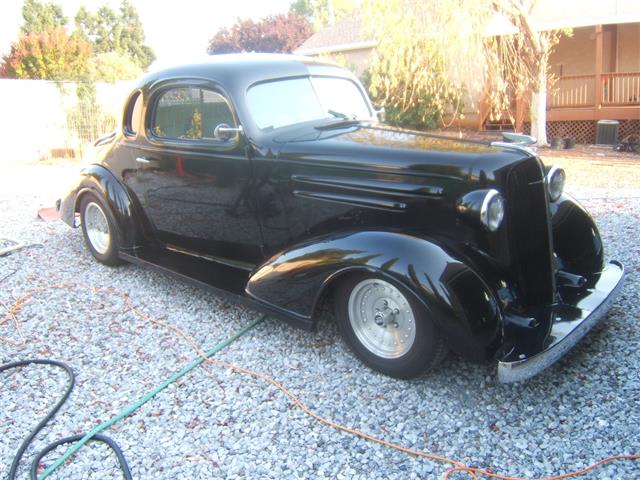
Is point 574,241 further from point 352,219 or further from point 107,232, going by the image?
point 107,232

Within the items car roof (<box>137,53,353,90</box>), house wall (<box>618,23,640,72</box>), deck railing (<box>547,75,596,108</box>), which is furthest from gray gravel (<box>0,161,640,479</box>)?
house wall (<box>618,23,640,72</box>)

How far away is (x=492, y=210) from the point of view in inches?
123

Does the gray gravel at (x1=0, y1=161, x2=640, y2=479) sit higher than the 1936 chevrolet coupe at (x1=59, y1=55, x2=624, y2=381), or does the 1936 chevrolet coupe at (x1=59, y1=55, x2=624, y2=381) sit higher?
the 1936 chevrolet coupe at (x1=59, y1=55, x2=624, y2=381)

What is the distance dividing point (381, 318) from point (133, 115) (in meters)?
3.02

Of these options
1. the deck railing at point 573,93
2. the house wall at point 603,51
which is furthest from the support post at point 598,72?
the house wall at point 603,51

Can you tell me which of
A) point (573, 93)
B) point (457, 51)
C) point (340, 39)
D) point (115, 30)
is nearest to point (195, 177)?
point (457, 51)

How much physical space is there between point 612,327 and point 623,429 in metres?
1.13

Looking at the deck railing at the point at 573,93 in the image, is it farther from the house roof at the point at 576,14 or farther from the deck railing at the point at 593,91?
the house roof at the point at 576,14

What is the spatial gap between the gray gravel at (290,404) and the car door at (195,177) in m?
0.58

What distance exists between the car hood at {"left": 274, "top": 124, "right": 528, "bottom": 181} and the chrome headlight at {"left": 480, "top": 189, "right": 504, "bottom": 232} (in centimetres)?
12

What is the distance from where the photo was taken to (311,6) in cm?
6612

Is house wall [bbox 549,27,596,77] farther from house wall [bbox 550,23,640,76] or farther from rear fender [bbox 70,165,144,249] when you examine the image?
rear fender [bbox 70,165,144,249]

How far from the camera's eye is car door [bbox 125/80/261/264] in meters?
4.14

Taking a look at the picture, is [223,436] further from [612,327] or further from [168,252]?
[612,327]
